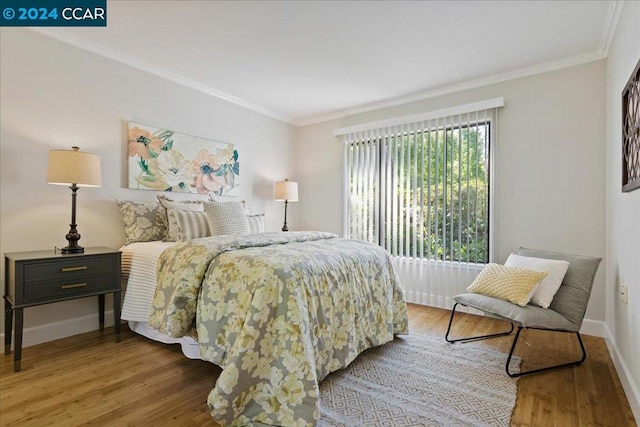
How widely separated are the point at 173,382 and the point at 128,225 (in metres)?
1.51

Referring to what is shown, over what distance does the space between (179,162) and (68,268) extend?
1466mm

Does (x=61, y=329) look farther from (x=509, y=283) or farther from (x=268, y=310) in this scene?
(x=509, y=283)

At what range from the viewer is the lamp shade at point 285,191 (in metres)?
4.30

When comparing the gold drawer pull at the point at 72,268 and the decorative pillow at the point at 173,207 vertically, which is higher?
the decorative pillow at the point at 173,207

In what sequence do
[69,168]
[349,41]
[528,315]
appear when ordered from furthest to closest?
[349,41] < [69,168] < [528,315]

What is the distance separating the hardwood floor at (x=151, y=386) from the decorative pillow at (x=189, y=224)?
0.89 m

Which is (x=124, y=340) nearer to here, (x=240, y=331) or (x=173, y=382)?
(x=173, y=382)

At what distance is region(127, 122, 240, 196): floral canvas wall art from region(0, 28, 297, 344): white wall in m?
0.09

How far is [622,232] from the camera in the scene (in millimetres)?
2141

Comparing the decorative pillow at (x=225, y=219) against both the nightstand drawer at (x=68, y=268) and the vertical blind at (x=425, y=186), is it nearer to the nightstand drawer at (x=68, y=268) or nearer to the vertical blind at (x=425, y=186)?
the nightstand drawer at (x=68, y=268)

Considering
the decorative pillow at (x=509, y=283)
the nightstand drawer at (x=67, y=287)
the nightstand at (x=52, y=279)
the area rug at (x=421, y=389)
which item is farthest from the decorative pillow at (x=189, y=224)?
the decorative pillow at (x=509, y=283)

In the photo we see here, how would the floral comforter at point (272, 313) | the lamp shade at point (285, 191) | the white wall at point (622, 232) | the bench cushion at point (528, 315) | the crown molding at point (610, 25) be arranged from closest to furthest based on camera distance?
1. the floral comforter at point (272, 313)
2. the white wall at point (622, 232)
3. the bench cushion at point (528, 315)
4. the crown molding at point (610, 25)
5. the lamp shade at point (285, 191)

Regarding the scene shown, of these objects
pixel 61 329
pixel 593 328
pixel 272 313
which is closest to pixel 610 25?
pixel 593 328

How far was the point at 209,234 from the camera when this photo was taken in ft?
9.52
